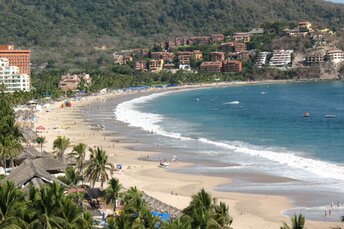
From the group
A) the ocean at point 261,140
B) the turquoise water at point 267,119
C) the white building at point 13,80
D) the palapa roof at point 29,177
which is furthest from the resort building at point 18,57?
the palapa roof at point 29,177

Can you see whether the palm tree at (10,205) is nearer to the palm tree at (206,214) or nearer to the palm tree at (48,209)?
the palm tree at (48,209)

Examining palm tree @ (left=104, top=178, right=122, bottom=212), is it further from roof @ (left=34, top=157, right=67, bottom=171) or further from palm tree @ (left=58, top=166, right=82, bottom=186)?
roof @ (left=34, top=157, right=67, bottom=171)

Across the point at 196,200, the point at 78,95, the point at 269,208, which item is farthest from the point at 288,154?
the point at 78,95

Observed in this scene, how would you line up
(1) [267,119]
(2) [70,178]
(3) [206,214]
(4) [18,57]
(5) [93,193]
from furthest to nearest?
(4) [18,57], (1) [267,119], (5) [93,193], (2) [70,178], (3) [206,214]

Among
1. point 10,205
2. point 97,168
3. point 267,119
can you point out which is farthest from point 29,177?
point 267,119

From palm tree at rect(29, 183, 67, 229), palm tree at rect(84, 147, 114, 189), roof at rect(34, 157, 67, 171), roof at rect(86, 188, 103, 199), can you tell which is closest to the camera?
palm tree at rect(29, 183, 67, 229)

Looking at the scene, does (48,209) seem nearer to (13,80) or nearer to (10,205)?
(10,205)

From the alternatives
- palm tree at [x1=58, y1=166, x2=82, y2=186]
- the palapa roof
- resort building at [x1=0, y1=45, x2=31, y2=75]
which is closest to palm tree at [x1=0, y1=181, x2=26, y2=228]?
the palapa roof

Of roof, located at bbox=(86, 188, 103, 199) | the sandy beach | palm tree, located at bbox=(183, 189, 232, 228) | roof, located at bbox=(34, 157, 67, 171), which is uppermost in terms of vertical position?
palm tree, located at bbox=(183, 189, 232, 228)
